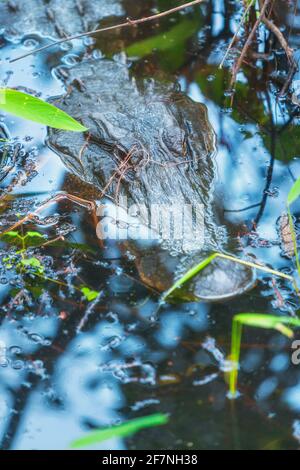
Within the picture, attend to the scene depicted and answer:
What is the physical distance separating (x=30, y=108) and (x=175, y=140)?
1091 millimetres

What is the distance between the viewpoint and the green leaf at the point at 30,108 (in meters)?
3.27

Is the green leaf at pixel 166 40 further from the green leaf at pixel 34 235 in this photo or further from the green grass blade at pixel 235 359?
the green grass blade at pixel 235 359

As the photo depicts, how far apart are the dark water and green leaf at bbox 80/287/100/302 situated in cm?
4

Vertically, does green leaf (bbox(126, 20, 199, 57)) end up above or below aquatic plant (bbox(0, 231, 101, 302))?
above

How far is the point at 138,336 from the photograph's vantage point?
325 centimetres

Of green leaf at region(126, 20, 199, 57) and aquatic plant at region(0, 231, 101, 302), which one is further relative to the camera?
green leaf at region(126, 20, 199, 57)

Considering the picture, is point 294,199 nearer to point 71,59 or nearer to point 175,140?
point 175,140

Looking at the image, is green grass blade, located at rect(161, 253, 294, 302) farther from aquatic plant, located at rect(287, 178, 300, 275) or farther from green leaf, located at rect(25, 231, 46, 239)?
green leaf, located at rect(25, 231, 46, 239)

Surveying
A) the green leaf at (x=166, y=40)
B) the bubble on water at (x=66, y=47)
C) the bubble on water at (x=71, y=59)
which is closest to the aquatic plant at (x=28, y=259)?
the bubble on water at (x=71, y=59)

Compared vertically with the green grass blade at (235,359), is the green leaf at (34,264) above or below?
above

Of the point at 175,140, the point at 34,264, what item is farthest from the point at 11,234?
the point at 175,140

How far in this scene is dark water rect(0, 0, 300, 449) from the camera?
9.39ft

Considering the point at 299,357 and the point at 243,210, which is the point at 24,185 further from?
the point at 299,357

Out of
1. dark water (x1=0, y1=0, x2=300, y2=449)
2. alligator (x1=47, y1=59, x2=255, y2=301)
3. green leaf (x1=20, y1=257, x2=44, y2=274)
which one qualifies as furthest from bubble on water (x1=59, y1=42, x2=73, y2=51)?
green leaf (x1=20, y1=257, x2=44, y2=274)
